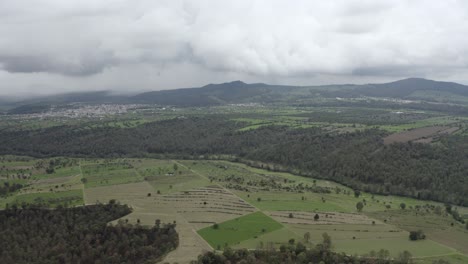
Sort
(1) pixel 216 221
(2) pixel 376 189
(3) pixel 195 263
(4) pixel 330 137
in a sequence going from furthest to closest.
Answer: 1. (4) pixel 330 137
2. (2) pixel 376 189
3. (1) pixel 216 221
4. (3) pixel 195 263

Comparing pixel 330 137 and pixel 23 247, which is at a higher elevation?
pixel 330 137

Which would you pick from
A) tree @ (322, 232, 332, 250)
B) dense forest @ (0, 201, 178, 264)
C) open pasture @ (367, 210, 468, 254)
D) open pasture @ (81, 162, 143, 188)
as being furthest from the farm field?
dense forest @ (0, 201, 178, 264)

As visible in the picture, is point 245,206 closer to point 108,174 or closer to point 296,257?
point 296,257

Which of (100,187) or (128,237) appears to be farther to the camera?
(100,187)

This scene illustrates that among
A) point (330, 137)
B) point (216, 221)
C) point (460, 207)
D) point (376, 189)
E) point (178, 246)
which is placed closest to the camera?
point (178, 246)

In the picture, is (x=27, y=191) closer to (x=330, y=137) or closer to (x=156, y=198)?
(x=156, y=198)

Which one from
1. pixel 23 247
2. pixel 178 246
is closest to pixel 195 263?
pixel 178 246

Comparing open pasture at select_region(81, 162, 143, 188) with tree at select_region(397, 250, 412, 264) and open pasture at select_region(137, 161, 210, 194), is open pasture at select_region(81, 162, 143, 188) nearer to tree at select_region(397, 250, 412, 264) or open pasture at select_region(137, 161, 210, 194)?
open pasture at select_region(137, 161, 210, 194)
